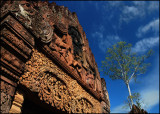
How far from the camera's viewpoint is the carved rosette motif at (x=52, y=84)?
2417 mm

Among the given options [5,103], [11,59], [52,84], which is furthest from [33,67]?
[5,103]

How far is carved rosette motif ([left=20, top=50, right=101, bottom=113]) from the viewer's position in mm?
2417

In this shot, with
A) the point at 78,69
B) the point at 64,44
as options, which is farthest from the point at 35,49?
the point at 78,69

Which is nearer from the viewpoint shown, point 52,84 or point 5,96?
point 5,96

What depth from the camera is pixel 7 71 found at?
190 centimetres

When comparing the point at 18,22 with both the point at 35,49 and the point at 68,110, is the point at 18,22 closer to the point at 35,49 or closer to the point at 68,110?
the point at 35,49

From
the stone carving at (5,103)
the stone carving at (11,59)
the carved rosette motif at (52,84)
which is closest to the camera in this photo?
the stone carving at (5,103)

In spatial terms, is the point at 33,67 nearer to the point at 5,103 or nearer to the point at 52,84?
the point at 52,84

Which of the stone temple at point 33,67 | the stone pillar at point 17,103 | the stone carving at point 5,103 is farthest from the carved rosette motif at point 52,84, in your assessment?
the stone carving at point 5,103

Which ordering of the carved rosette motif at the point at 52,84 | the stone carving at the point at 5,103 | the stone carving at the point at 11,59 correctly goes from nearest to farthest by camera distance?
the stone carving at the point at 5,103, the stone carving at the point at 11,59, the carved rosette motif at the point at 52,84

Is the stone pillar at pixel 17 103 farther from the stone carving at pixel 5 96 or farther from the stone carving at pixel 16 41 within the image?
the stone carving at pixel 16 41

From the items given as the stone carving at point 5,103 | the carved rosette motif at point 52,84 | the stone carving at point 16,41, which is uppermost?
the stone carving at point 16,41

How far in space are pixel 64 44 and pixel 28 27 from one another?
1.79 m

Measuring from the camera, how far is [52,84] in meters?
3.02
